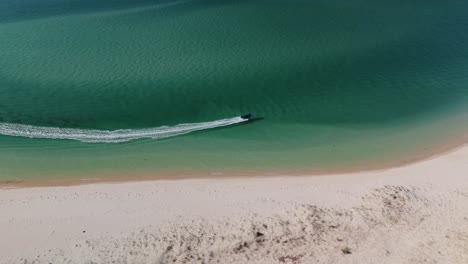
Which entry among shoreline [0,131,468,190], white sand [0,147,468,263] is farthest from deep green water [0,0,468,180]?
white sand [0,147,468,263]

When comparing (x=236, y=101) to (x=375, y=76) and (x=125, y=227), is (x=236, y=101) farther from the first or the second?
(x=125, y=227)

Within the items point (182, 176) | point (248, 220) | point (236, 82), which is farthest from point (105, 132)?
point (248, 220)

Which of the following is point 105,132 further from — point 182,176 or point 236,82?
point 236,82

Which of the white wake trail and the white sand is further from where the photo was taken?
the white wake trail

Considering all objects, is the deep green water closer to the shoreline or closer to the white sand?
the shoreline

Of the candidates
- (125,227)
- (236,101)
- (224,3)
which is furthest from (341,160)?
(224,3)

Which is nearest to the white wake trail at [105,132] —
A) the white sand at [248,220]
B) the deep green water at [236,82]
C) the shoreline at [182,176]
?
the deep green water at [236,82]
